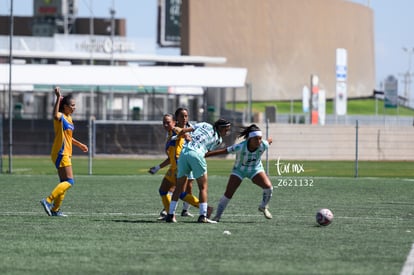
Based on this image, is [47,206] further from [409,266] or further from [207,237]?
[409,266]

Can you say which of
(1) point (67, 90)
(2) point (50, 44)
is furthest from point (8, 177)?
(2) point (50, 44)

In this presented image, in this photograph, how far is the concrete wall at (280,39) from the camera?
371 ft

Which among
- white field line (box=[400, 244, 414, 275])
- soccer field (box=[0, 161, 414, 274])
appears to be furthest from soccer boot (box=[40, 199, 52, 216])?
white field line (box=[400, 244, 414, 275])

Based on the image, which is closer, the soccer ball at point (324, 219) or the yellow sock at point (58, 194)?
the soccer ball at point (324, 219)

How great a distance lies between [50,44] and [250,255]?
78.0 meters

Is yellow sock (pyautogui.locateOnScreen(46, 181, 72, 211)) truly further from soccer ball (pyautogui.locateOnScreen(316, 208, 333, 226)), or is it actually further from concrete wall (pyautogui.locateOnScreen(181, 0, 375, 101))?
Answer: concrete wall (pyautogui.locateOnScreen(181, 0, 375, 101))

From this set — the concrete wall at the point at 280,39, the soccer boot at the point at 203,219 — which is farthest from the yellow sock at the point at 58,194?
the concrete wall at the point at 280,39

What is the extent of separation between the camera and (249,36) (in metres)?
119

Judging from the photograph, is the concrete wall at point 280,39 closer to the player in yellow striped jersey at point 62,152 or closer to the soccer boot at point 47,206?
the player in yellow striped jersey at point 62,152

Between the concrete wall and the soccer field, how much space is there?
85.2 meters

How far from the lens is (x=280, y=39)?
400 feet

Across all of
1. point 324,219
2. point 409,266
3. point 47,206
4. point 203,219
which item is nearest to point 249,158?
point 203,219

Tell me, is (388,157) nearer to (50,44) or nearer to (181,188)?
(181,188)

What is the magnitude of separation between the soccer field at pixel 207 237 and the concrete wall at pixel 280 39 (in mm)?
85228
